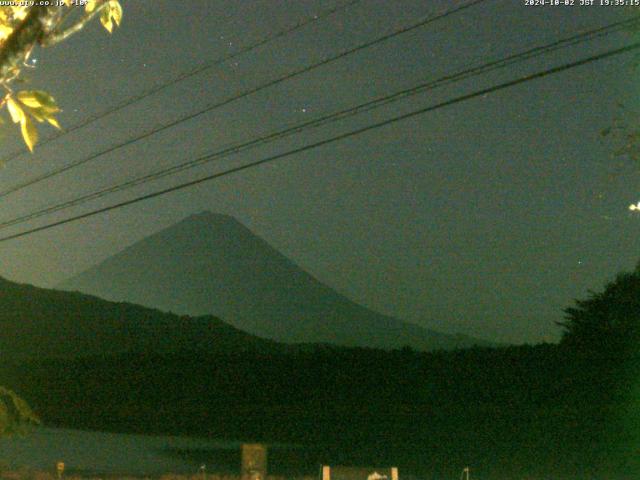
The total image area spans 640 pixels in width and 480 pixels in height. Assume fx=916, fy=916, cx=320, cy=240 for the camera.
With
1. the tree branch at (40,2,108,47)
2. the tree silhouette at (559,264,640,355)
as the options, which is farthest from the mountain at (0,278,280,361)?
the tree branch at (40,2,108,47)

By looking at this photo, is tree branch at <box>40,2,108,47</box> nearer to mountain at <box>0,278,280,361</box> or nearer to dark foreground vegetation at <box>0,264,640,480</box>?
dark foreground vegetation at <box>0,264,640,480</box>

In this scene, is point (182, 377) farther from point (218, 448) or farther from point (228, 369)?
point (218, 448)

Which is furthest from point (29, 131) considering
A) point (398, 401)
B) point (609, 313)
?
point (609, 313)

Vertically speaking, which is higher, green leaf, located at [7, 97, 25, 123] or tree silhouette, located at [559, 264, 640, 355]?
tree silhouette, located at [559, 264, 640, 355]

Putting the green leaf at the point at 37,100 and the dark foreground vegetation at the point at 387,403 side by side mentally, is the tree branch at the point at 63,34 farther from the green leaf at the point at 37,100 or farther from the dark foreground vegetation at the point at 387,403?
the dark foreground vegetation at the point at 387,403

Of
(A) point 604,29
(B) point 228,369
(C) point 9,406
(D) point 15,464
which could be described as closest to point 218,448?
(D) point 15,464

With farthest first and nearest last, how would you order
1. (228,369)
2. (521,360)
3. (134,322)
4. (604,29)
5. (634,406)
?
1. (134,322)
2. (228,369)
3. (521,360)
4. (634,406)
5. (604,29)

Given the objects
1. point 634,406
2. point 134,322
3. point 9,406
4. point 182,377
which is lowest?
point 9,406

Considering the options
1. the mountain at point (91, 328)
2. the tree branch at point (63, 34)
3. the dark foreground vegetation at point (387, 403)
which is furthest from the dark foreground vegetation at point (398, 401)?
the mountain at point (91, 328)

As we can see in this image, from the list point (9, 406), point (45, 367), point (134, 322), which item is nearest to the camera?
point (9, 406)
